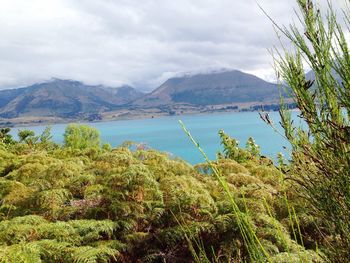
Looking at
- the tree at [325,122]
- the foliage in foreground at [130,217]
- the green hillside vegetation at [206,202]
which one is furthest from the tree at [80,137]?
the tree at [325,122]

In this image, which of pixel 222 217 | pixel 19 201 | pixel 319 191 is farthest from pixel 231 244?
pixel 19 201

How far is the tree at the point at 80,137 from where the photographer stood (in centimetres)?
2806

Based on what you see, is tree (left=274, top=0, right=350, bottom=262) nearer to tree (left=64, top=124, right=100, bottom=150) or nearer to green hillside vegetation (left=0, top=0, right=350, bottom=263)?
green hillside vegetation (left=0, top=0, right=350, bottom=263)

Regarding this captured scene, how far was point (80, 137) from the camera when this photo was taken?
101 feet

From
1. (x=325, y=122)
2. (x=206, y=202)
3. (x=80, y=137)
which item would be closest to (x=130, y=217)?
(x=206, y=202)

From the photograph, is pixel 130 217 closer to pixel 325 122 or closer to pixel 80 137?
pixel 325 122

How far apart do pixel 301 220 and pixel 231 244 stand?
120cm

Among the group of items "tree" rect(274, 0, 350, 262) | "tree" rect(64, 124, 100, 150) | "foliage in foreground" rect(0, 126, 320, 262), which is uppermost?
"tree" rect(274, 0, 350, 262)

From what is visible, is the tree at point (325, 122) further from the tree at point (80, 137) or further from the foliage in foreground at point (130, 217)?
the tree at point (80, 137)

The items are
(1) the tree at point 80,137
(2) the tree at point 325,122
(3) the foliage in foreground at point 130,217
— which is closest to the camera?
(2) the tree at point 325,122

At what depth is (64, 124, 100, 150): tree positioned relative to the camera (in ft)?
92.1

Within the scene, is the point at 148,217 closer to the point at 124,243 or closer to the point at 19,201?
the point at 124,243

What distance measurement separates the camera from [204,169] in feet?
26.2

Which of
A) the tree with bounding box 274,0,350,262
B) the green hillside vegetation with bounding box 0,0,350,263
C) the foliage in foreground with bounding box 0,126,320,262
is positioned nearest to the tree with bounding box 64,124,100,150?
the green hillside vegetation with bounding box 0,0,350,263
